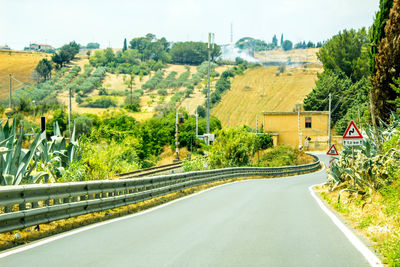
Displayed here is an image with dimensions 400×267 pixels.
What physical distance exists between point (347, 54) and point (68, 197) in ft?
318

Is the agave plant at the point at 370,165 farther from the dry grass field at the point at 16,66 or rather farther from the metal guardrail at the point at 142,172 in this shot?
the dry grass field at the point at 16,66

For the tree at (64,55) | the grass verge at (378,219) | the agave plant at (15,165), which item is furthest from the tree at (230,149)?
the tree at (64,55)

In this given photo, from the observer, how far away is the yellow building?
85.0 metres

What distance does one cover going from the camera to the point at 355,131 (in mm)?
15555

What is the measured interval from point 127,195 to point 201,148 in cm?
6598

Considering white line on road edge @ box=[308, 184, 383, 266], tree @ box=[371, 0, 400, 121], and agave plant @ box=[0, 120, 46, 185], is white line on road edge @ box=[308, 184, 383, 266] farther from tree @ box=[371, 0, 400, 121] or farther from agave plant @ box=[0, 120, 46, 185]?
tree @ box=[371, 0, 400, 121]

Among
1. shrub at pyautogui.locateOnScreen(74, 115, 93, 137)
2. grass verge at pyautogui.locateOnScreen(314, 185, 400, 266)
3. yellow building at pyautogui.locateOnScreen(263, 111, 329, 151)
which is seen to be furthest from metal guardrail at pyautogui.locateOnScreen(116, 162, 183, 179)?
yellow building at pyautogui.locateOnScreen(263, 111, 329, 151)

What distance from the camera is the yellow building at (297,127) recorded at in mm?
85000

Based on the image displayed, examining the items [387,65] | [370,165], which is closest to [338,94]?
[387,65]

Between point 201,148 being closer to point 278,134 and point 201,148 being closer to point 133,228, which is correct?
point 278,134

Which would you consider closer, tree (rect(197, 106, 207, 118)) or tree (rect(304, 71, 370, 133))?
tree (rect(304, 71, 370, 133))

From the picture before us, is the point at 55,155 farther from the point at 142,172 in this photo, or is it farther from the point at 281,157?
the point at 281,157

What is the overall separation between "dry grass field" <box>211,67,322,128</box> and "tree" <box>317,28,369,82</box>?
25.7 meters

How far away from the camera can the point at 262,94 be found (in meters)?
143
